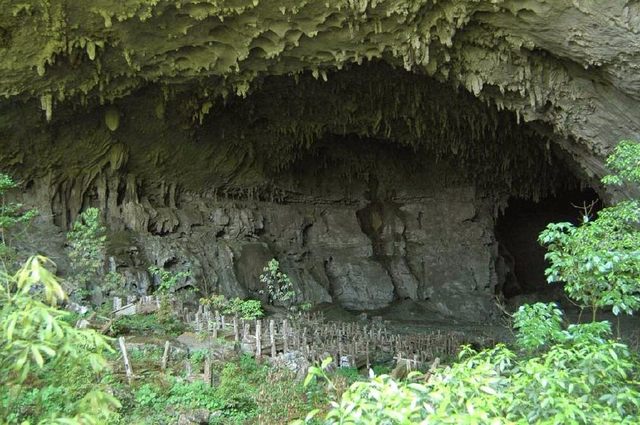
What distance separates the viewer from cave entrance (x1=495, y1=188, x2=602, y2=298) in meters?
22.3

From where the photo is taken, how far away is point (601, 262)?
14.8 feet

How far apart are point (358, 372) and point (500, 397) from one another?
656 cm

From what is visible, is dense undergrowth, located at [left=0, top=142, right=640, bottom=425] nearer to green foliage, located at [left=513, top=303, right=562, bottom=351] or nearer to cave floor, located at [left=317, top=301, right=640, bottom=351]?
green foliage, located at [left=513, top=303, right=562, bottom=351]

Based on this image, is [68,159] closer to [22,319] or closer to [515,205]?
[22,319]

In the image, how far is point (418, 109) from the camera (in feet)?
47.8

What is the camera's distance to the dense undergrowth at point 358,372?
235 cm

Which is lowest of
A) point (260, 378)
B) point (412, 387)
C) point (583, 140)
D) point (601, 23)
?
point (260, 378)

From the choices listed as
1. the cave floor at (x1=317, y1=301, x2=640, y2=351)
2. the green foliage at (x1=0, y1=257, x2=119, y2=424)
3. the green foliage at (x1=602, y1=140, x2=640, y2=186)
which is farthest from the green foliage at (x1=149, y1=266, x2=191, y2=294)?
the green foliage at (x1=0, y1=257, x2=119, y2=424)

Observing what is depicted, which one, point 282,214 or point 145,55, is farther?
point 282,214

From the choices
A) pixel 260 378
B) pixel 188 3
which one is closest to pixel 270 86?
pixel 188 3

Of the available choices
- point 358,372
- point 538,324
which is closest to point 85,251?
point 358,372

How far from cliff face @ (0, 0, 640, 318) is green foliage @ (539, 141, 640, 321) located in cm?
419

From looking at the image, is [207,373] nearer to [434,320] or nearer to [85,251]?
[85,251]

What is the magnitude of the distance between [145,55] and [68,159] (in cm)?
528
